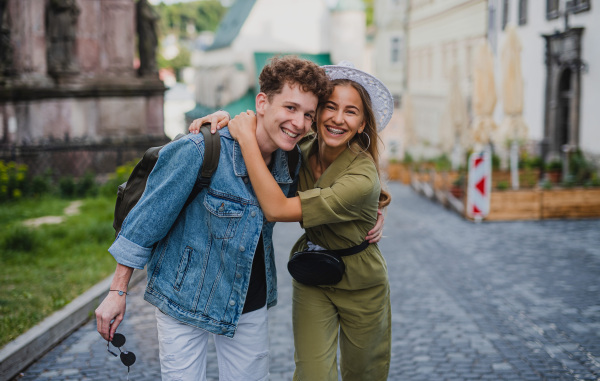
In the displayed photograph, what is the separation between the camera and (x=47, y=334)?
218 inches

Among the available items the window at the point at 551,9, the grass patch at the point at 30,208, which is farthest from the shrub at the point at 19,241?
the window at the point at 551,9

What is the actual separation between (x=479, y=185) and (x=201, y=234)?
10706mm

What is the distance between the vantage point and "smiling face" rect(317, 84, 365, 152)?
319 cm

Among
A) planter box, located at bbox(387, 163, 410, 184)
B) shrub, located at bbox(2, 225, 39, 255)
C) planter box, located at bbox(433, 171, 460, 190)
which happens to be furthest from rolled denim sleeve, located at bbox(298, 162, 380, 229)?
planter box, located at bbox(387, 163, 410, 184)

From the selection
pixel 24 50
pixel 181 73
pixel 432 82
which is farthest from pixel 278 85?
pixel 181 73

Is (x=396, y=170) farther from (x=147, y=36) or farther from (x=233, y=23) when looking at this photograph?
(x=233, y=23)

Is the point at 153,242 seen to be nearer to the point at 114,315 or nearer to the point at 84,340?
the point at 114,315

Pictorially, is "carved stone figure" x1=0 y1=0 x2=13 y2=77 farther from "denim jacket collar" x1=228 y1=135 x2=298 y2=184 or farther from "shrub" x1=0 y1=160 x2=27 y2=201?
"denim jacket collar" x1=228 y1=135 x2=298 y2=184

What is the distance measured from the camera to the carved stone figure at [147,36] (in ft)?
59.2

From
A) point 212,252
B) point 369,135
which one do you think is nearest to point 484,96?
point 369,135

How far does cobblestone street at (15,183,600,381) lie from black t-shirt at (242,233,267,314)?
80.9 inches

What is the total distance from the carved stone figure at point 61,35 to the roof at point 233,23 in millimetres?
38101

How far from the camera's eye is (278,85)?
288 cm

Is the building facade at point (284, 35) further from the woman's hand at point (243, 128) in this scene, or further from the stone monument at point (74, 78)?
the woman's hand at point (243, 128)
